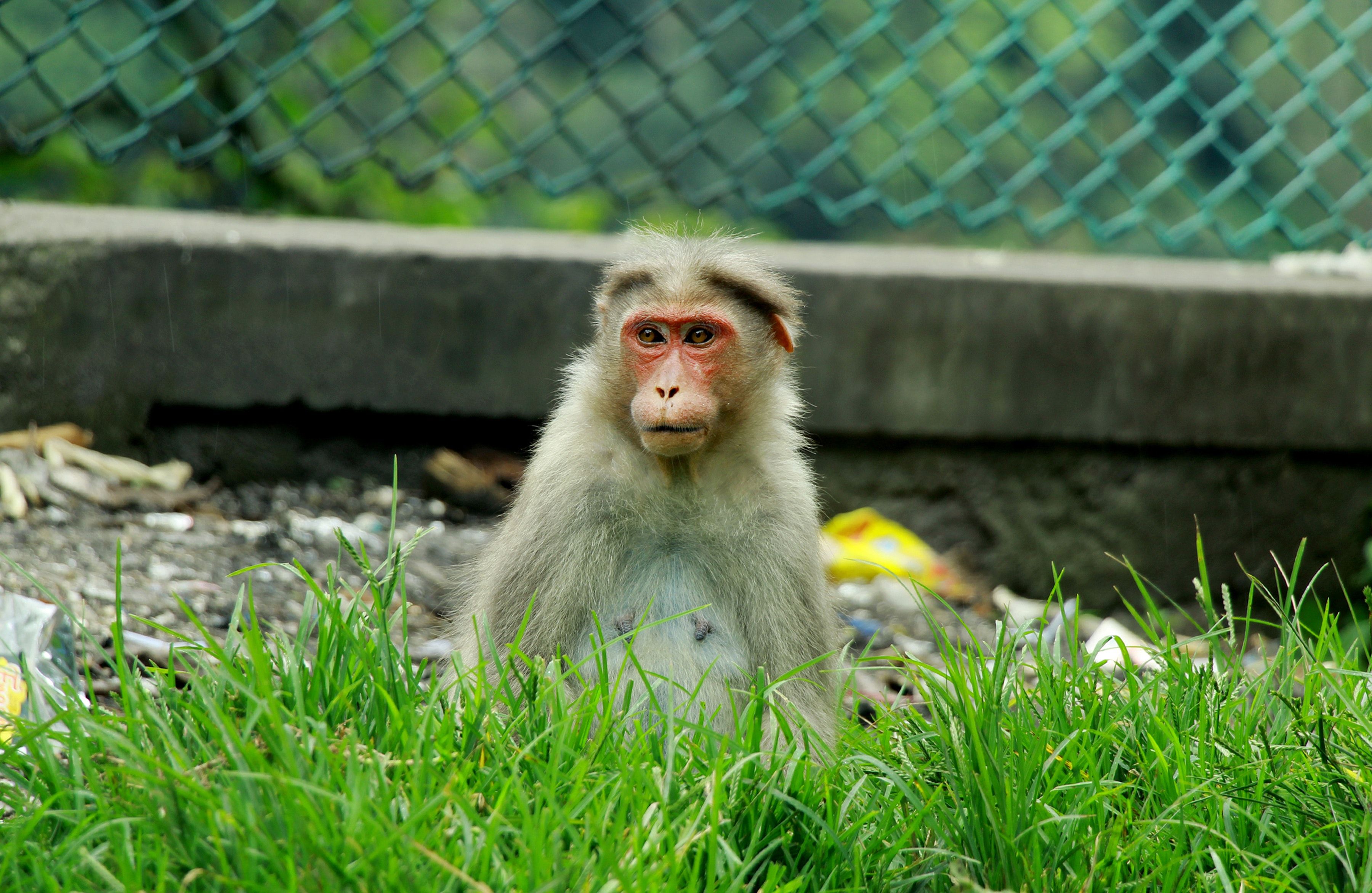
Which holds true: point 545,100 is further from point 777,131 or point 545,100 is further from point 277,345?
point 277,345

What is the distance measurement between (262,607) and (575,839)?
2.09m

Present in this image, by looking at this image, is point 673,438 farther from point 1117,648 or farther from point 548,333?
point 548,333

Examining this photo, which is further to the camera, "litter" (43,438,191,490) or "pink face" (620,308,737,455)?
"litter" (43,438,191,490)

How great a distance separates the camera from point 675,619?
3209 millimetres

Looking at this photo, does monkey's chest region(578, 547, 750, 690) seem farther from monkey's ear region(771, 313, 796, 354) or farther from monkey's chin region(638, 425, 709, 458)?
monkey's ear region(771, 313, 796, 354)

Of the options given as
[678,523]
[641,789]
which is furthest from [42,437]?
[641,789]

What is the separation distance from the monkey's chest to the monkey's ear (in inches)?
23.8

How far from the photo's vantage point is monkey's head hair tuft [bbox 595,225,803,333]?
329 centimetres

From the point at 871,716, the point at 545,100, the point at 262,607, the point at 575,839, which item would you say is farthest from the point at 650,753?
the point at 545,100

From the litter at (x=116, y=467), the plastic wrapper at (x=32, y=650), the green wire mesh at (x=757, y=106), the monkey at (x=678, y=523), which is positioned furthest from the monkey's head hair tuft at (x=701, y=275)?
the litter at (x=116, y=467)

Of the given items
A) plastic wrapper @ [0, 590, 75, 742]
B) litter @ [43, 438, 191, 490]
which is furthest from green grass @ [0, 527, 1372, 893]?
litter @ [43, 438, 191, 490]

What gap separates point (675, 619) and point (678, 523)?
0.75 feet

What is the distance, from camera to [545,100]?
215 inches

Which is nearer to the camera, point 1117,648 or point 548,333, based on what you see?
point 1117,648
